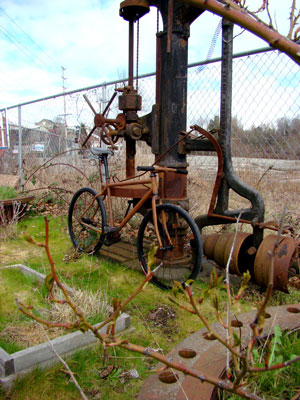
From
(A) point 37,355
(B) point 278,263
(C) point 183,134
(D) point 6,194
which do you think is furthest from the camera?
(D) point 6,194

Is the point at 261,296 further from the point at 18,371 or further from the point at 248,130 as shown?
the point at 248,130

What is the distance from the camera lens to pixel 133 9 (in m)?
3.87

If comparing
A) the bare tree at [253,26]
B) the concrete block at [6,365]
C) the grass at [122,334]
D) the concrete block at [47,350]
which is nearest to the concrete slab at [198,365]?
the grass at [122,334]

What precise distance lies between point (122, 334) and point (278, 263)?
133 cm

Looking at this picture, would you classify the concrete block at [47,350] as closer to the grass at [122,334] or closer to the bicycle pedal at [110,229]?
the grass at [122,334]

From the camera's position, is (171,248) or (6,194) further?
(6,194)

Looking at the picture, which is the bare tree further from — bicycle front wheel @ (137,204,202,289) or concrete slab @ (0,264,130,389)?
bicycle front wheel @ (137,204,202,289)

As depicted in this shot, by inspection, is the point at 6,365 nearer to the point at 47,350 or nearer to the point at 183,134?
the point at 47,350

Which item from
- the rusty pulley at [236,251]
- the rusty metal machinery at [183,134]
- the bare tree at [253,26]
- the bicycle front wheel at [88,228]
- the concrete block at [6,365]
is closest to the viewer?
the bare tree at [253,26]

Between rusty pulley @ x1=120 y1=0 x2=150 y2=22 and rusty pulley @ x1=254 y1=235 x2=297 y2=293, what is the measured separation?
8.60ft

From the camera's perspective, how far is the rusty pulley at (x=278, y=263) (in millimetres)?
2795

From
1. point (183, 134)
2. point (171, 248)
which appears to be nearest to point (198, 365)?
point (171, 248)

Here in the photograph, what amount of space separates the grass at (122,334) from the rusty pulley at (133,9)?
2476 millimetres

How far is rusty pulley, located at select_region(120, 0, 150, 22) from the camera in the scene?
3594 mm
